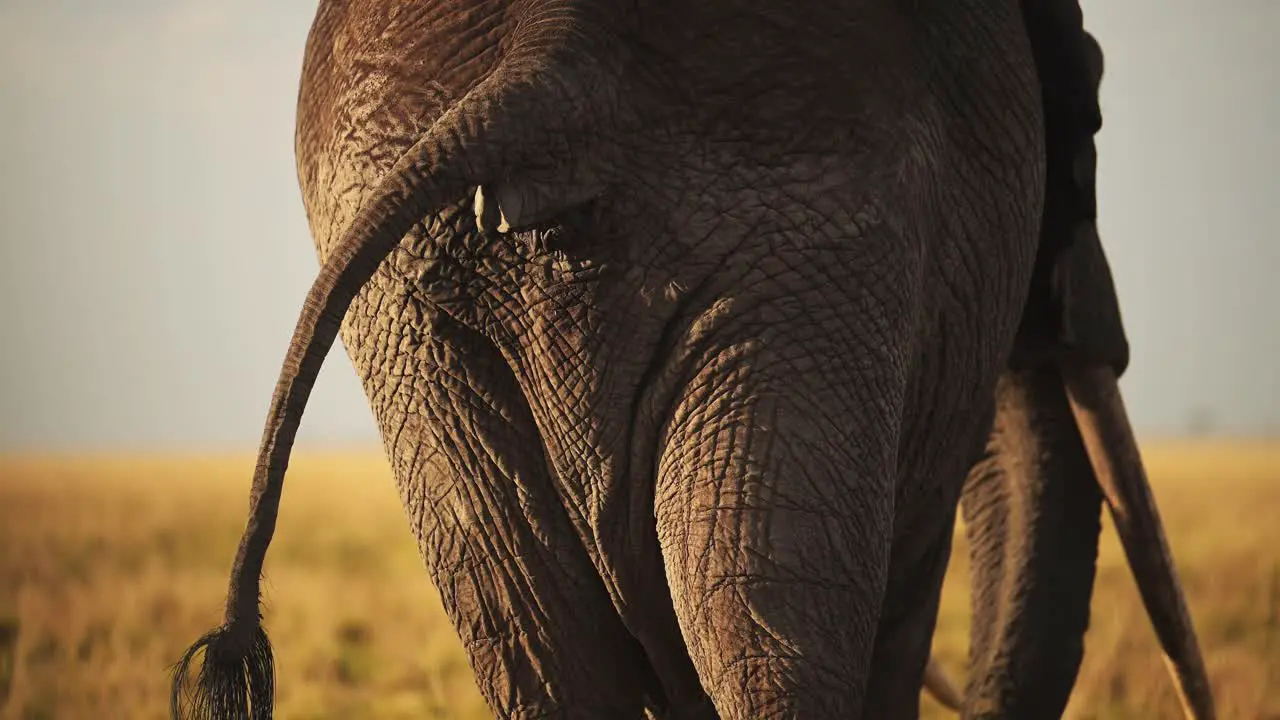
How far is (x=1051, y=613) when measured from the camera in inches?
201

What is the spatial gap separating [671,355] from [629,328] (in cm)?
8

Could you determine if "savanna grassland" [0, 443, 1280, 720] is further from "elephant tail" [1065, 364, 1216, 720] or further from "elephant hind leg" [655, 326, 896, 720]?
"elephant hind leg" [655, 326, 896, 720]

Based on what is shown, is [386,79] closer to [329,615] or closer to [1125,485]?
[1125,485]

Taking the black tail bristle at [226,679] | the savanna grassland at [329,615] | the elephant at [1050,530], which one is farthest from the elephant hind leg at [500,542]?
the savanna grassland at [329,615]

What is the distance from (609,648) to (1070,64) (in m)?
1.83

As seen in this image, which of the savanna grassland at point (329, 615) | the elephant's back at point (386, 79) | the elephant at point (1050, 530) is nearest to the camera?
the elephant's back at point (386, 79)

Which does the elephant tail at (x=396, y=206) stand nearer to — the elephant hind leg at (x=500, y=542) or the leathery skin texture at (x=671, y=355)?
the leathery skin texture at (x=671, y=355)

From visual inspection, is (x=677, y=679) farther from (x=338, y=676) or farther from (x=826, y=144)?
(x=338, y=676)

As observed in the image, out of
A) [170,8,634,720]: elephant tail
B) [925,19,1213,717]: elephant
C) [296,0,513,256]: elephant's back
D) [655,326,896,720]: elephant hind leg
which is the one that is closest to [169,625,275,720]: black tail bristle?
[170,8,634,720]: elephant tail

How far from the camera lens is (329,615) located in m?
11.2

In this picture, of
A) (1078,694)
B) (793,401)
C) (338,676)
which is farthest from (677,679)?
(338,676)

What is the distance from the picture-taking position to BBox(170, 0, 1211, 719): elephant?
300 centimetres

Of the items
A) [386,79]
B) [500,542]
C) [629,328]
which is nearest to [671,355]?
[629,328]

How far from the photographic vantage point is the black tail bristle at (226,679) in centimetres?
294
